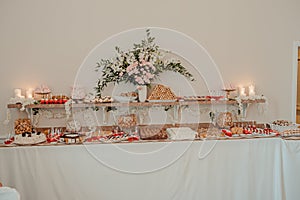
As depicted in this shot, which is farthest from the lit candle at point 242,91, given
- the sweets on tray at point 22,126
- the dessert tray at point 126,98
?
the sweets on tray at point 22,126

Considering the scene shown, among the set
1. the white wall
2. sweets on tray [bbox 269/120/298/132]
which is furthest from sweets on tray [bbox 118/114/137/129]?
sweets on tray [bbox 269/120/298/132]

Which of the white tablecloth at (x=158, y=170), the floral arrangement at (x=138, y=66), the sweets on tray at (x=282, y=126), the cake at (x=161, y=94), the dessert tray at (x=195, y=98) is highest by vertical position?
the floral arrangement at (x=138, y=66)

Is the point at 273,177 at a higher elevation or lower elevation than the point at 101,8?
lower

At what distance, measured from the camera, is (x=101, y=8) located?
3324 mm

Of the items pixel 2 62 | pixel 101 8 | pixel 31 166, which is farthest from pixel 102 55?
pixel 31 166

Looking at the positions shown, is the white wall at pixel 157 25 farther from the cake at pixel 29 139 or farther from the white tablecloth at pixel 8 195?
the white tablecloth at pixel 8 195

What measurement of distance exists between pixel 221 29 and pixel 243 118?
46.1 inches

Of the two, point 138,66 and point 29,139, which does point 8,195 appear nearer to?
point 29,139

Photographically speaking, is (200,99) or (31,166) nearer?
(31,166)

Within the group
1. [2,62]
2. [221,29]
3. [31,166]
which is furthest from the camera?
[221,29]

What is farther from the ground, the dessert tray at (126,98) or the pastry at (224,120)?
the dessert tray at (126,98)

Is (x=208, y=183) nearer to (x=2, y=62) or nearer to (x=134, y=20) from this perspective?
(x=134, y=20)

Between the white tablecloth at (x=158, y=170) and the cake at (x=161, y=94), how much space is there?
27.7 inches

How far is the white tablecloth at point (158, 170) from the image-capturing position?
2.57 m
